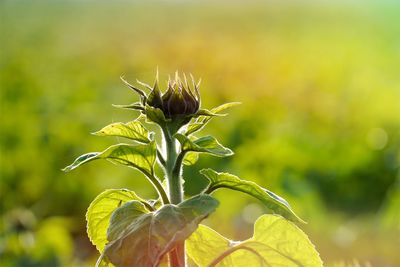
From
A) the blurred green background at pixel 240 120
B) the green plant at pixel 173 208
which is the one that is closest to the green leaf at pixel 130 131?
the green plant at pixel 173 208

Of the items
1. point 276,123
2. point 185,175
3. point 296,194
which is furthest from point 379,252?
point 276,123

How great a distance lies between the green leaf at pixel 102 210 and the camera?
102cm

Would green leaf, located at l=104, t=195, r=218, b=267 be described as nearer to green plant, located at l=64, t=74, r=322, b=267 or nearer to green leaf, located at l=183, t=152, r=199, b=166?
green plant, located at l=64, t=74, r=322, b=267

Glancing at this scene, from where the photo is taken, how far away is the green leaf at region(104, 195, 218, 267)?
85 centimetres

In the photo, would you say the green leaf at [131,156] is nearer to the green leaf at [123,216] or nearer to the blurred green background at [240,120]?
the green leaf at [123,216]

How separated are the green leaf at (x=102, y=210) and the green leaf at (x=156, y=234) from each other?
0.46 feet

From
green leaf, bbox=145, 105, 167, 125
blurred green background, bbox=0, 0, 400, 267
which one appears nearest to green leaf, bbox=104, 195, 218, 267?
green leaf, bbox=145, 105, 167, 125

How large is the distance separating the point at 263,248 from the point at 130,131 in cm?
20

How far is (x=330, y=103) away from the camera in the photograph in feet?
21.2

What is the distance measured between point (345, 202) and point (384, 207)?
229 millimetres

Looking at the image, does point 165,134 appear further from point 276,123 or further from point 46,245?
point 276,123

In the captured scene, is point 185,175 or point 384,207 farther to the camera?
point 384,207

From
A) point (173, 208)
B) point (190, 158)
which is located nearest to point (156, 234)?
point (173, 208)

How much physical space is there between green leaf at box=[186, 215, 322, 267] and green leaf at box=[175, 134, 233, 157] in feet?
0.36
